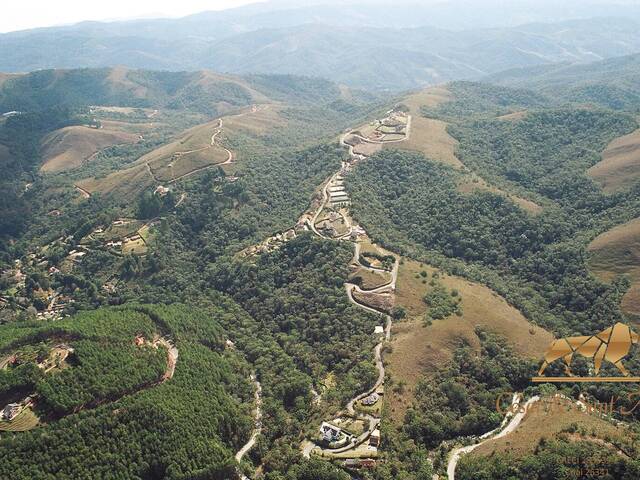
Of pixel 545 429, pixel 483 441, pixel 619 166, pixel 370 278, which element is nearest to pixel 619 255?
pixel 619 166

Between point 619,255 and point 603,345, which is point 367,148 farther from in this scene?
point 603,345

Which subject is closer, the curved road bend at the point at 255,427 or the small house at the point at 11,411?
the small house at the point at 11,411

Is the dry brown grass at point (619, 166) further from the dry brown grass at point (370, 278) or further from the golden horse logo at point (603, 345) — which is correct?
the golden horse logo at point (603, 345)

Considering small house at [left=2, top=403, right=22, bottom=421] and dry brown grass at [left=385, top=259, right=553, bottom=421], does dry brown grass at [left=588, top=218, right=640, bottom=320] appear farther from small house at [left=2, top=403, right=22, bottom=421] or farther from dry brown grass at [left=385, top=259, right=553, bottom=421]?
small house at [left=2, top=403, right=22, bottom=421]

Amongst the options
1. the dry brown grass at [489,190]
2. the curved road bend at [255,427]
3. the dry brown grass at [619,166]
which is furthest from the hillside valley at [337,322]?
the dry brown grass at [489,190]

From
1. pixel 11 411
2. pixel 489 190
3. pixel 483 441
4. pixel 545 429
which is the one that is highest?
pixel 489 190
